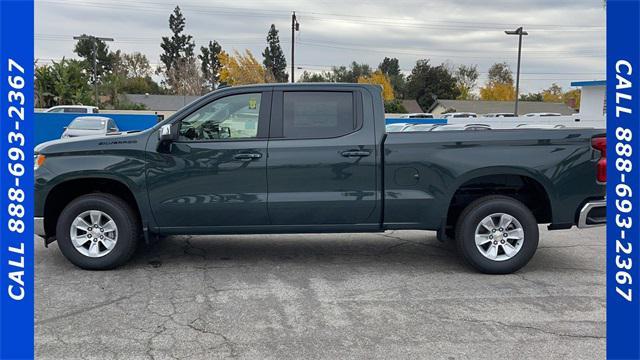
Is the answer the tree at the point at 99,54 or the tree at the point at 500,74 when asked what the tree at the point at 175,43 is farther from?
the tree at the point at 500,74

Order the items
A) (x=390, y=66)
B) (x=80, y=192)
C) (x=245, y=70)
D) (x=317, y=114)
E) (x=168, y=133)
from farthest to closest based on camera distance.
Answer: (x=390, y=66), (x=245, y=70), (x=80, y=192), (x=317, y=114), (x=168, y=133)

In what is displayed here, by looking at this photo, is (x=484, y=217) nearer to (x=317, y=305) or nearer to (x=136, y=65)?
(x=317, y=305)

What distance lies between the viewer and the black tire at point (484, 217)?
540 cm

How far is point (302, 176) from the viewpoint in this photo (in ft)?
17.6

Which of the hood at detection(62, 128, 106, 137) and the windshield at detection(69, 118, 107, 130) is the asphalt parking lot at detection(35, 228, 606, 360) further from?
the windshield at detection(69, 118, 107, 130)

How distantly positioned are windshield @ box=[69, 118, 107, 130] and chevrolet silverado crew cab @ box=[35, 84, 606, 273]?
1540 centimetres

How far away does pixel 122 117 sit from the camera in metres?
25.0

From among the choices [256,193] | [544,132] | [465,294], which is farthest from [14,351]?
[544,132]

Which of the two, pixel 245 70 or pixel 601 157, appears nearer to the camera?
pixel 601 157

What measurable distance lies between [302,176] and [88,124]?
55.6ft

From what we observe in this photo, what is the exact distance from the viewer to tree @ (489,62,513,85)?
95.8 m

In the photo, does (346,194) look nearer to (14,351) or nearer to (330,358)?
(330,358)

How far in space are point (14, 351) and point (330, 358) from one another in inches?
80.5

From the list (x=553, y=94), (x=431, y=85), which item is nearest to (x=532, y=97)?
(x=553, y=94)
